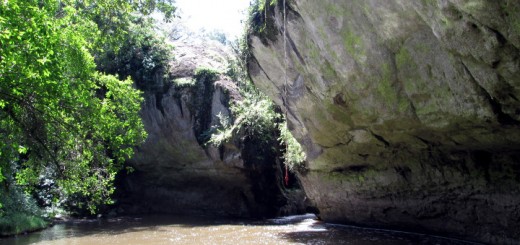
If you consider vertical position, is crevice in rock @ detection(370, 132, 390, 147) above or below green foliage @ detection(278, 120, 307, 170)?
below

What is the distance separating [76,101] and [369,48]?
211 inches

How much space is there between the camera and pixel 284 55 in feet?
34.5

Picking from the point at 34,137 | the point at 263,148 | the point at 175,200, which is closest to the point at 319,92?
the point at 34,137

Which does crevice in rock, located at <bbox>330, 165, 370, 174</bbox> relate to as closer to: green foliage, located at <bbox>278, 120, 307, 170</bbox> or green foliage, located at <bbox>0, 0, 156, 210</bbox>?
green foliage, located at <bbox>278, 120, 307, 170</bbox>

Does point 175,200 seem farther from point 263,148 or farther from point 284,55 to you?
point 284,55

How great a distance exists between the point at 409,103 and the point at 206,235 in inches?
271

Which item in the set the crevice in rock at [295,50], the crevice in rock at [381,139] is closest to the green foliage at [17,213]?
the crevice in rock at [295,50]

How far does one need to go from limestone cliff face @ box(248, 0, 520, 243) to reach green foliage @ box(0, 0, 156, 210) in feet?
13.5

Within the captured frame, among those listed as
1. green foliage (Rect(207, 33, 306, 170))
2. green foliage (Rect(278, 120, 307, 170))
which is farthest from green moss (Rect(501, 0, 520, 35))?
green foliage (Rect(207, 33, 306, 170))

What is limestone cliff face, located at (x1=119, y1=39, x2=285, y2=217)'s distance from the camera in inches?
712

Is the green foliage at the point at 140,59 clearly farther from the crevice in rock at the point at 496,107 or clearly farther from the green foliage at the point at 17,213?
the crevice in rock at the point at 496,107

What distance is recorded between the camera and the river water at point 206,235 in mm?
10469

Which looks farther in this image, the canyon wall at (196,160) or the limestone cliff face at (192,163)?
the limestone cliff face at (192,163)

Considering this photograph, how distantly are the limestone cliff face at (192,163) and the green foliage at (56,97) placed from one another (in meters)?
8.24
